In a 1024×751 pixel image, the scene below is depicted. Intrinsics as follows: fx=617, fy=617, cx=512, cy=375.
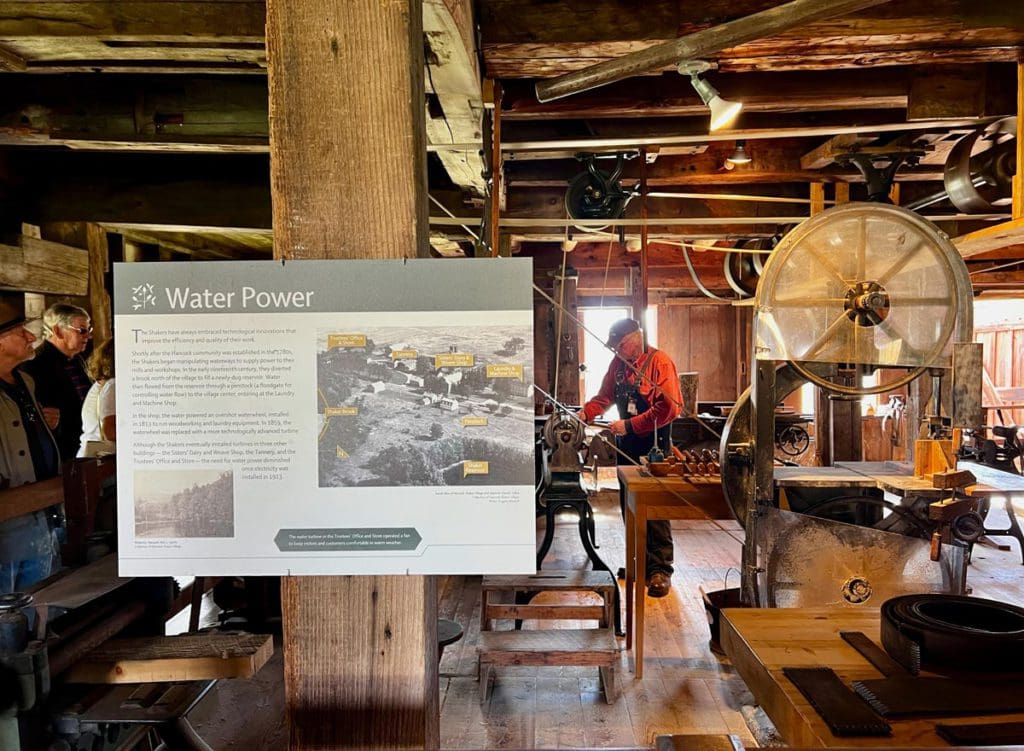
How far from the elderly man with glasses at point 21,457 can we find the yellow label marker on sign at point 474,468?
7.99 feet

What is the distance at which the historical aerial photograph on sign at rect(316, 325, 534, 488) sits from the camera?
0.85 m

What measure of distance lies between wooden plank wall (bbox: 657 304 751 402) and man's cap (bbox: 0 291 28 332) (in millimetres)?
6914

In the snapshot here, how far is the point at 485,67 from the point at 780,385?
5.48 ft

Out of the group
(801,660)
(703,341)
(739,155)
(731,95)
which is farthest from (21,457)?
(703,341)

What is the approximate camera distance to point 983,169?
2.80 meters

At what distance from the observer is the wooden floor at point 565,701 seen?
246 centimetres

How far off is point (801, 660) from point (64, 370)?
11.3 feet

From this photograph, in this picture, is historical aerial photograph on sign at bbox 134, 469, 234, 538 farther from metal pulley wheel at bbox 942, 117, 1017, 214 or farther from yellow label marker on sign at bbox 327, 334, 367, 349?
metal pulley wheel at bbox 942, 117, 1017, 214

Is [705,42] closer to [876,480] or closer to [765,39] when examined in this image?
[765,39]

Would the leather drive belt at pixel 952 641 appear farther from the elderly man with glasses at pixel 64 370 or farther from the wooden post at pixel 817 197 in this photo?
the elderly man with glasses at pixel 64 370

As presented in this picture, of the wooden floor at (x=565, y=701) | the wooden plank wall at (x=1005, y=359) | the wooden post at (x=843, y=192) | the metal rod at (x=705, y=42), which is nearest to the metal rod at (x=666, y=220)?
the wooden post at (x=843, y=192)

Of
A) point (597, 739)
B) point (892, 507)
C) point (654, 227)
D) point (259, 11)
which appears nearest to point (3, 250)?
point (259, 11)

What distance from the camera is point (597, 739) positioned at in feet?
7.95

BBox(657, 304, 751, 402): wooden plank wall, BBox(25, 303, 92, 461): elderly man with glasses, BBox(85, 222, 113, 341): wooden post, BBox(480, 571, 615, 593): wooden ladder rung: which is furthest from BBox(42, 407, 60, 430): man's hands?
BBox(657, 304, 751, 402): wooden plank wall
